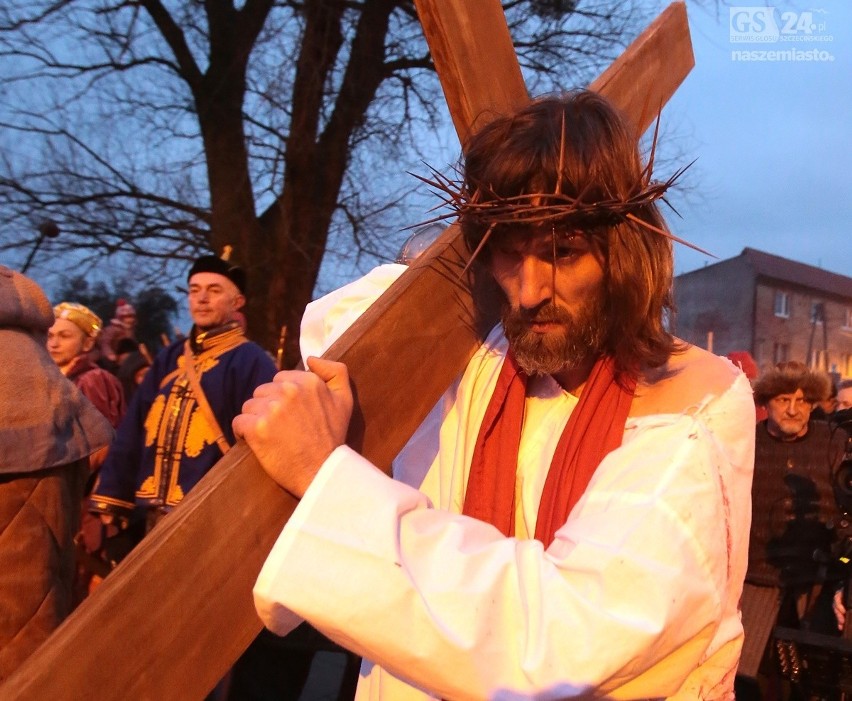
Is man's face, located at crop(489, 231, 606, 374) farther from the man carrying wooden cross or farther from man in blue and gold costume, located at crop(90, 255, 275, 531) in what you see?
man in blue and gold costume, located at crop(90, 255, 275, 531)

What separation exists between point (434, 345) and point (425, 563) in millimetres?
453

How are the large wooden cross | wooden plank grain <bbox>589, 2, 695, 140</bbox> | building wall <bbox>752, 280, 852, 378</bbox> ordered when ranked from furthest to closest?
building wall <bbox>752, 280, 852, 378</bbox> → wooden plank grain <bbox>589, 2, 695, 140</bbox> → the large wooden cross

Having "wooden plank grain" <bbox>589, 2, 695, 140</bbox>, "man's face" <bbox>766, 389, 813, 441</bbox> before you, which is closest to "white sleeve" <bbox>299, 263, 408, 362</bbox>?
"wooden plank grain" <bbox>589, 2, 695, 140</bbox>

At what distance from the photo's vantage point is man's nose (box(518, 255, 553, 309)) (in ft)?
4.71

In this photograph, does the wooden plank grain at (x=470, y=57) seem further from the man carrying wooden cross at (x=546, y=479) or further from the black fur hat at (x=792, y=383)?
the black fur hat at (x=792, y=383)

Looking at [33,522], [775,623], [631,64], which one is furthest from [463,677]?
[775,623]

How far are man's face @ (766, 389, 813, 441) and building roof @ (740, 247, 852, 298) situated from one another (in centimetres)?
2022

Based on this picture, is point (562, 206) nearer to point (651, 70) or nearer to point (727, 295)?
point (651, 70)

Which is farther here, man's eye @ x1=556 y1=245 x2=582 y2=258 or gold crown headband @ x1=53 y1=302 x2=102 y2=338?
gold crown headband @ x1=53 y1=302 x2=102 y2=338

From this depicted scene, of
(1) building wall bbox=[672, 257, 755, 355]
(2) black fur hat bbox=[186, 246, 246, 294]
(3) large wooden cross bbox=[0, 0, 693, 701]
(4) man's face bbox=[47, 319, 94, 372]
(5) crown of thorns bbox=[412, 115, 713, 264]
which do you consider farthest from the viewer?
(1) building wall bbox=[672, 257, 755, 355]

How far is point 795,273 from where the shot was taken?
85.5 feet

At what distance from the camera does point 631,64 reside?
6.14ft

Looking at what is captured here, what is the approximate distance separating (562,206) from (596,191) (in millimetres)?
65

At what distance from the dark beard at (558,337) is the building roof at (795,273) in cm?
2422
